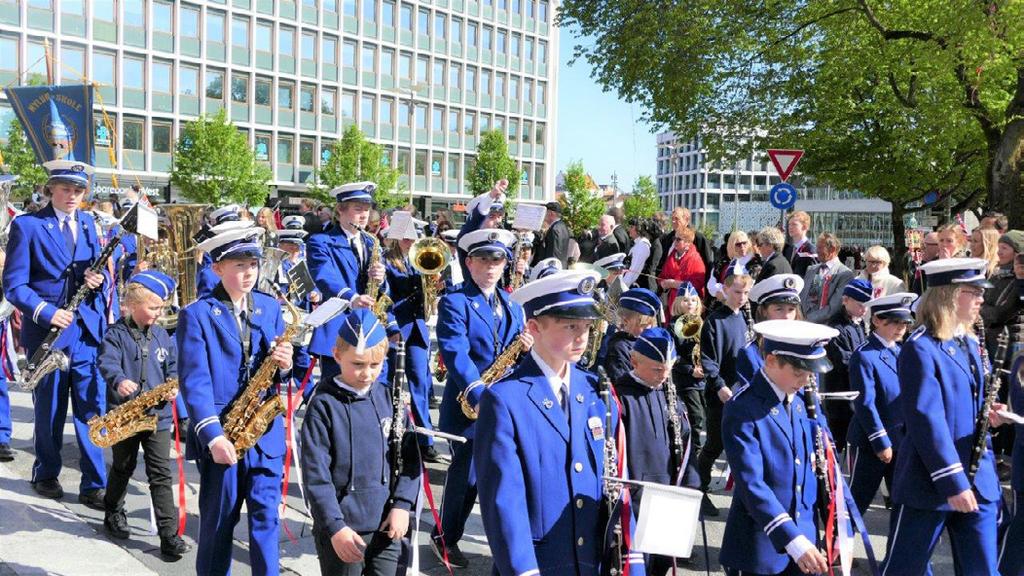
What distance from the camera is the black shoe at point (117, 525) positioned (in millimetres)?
6129

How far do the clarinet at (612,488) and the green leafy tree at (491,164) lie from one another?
219ft

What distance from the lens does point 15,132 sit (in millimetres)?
44250

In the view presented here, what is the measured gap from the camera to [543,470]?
327 centimetres

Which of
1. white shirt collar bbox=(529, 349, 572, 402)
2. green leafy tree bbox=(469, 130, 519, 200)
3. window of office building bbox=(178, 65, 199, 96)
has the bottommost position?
white shirt collar bbox=(529, 349, 572, 402)

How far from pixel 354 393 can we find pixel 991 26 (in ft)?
44.7

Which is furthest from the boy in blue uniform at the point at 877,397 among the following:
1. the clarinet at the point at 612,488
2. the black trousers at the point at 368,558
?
the black trousers at the point at 368,558

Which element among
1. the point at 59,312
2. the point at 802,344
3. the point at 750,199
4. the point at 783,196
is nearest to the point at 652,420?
the point at 802,344

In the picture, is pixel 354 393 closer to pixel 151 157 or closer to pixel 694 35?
pixel 694 35

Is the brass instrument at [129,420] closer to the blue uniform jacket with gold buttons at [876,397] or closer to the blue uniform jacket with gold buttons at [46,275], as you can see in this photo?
the blue uniform jacket with gold buttons at [46,275]

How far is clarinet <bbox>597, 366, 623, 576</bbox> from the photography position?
10.8 ft

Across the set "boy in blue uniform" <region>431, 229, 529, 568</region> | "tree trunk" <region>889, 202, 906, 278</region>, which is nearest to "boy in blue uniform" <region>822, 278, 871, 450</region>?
"boy in blue uniform" <region>431, 229, 529, 568</region>

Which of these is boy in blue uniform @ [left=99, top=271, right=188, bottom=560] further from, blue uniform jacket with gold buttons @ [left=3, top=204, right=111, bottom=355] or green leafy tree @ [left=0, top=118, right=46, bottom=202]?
green leafy tree @ [left=0, top=118, right=46, bottom=202]

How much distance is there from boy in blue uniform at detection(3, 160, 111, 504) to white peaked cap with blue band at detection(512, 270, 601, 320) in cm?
461

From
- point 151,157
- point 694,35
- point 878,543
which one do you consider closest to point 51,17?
point 151,157
